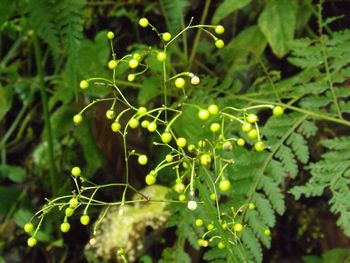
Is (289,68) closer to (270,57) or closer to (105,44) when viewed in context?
(270,57)

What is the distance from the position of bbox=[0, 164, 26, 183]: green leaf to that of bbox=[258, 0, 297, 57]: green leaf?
110 centimetres

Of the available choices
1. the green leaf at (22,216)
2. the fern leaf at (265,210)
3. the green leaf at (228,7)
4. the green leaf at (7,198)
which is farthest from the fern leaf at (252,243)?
the green leaf at (7,198)

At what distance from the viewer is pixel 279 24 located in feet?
5.80

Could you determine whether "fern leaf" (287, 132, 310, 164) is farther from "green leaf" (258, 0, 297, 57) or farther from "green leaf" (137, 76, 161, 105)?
"green leaf" (137, 76, 161, 105)

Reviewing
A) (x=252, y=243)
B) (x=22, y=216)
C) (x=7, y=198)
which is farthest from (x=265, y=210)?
(x=7, y=198)

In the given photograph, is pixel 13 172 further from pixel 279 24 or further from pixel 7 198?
pixel 279 24

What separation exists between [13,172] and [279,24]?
1182 mm

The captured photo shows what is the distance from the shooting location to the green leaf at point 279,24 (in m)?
1.74

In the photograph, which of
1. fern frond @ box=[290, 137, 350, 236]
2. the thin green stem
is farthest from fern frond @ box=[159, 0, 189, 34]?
fern frond @ box=[290, 137, 350, 236]

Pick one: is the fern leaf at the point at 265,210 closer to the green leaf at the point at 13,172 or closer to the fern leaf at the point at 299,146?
the fern leaf at the point at 299,146

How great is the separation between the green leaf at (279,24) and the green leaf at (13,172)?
110cm

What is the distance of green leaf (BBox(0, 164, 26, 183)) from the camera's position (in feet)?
7.20

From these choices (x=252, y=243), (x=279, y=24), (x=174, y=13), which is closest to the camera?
(x=252, y=243)

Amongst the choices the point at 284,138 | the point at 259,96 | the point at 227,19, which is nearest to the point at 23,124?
the point at 227,19
